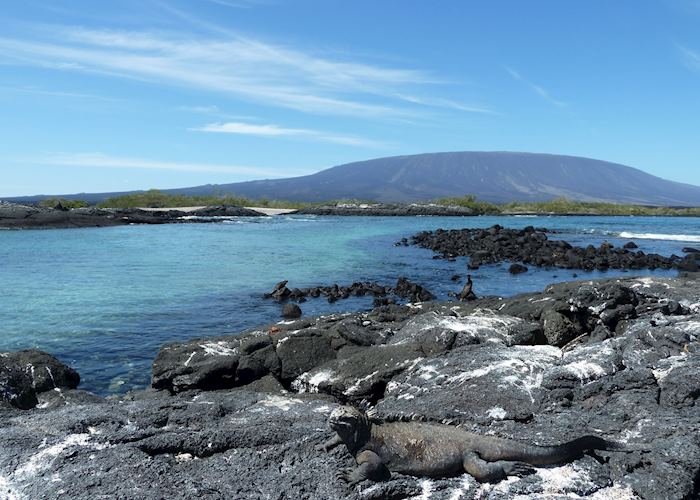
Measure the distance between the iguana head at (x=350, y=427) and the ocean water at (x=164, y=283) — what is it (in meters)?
7.91

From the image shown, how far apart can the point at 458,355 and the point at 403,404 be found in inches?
71.0

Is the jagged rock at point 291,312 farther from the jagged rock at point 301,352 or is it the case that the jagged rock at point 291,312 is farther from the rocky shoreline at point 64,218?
the rocky shoreline at point 64,218

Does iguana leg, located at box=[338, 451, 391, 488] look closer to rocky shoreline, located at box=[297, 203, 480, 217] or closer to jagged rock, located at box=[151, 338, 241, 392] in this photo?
jagged rock, located at box=[151, 338, 241, 392]

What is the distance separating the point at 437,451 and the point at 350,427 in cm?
94

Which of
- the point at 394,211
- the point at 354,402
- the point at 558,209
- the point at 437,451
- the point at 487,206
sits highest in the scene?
the point at 487,206

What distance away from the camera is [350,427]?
5.83m

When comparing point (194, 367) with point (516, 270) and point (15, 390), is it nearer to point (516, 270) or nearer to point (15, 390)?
point (15, 390)

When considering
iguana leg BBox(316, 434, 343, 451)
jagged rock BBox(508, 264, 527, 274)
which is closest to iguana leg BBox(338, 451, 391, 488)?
iguana leg BBox(316, 434, 343, 451)

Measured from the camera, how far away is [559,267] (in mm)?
35469

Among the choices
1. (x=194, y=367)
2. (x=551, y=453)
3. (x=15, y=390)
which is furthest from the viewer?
(x=194, y=367)

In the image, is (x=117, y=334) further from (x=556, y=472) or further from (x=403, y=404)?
(x=556, y=472)

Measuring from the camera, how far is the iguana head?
19.1 feet

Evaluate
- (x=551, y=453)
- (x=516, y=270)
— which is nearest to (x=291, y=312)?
(x=551, y=453)

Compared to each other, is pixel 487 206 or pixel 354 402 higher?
pixel 487 206
